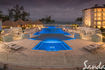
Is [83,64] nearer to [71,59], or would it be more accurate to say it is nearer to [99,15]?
[71,59]

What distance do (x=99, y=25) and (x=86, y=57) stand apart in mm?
24213

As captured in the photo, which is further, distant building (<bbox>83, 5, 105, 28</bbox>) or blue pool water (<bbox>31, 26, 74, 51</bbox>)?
distant building (<bbox>83, 5, 105, 28</bbox>)

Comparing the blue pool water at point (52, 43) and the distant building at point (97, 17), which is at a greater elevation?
the distant building at point (97, 17)

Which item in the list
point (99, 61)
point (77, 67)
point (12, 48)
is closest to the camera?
point (77, 67)

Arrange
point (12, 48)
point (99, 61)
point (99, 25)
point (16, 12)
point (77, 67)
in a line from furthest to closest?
point (16, 12) → point (99, 25) → point (12, 48) → point (99, 61) → point (77, 67)

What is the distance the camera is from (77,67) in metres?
5.08

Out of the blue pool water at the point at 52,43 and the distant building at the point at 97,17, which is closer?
the blue pool water at the point at 52,43

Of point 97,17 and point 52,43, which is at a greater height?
point 97,17

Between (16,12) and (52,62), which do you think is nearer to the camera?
(52,62)

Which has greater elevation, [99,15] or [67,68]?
[99,15]

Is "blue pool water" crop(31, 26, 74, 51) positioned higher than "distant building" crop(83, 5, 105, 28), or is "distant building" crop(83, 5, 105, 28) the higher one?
"distant building" crop(83, 5, 105, 28)

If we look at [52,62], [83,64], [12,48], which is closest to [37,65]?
[52,62]

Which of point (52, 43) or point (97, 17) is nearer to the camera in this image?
point (52, 43)

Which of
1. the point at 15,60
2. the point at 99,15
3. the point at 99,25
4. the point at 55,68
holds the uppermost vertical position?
the point at 99,15
